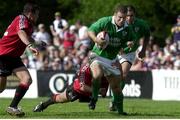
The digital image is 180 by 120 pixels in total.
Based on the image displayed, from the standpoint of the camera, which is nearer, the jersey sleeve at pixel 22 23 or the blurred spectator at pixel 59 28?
the jersey sleeve at pixel 22 23

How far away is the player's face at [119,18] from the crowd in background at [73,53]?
1140 centimetres

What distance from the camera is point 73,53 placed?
86.9 feet

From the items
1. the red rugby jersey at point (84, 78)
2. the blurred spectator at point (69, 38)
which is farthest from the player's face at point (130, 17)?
the blurred spectator at point (69, 38)

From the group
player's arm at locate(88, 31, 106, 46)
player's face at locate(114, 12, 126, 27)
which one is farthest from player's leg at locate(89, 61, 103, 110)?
player's face at locate(114, 12, 126, 27)

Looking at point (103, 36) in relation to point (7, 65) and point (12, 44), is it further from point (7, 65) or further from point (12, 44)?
point (7, 65)

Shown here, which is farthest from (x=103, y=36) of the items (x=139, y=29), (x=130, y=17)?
(x=139, y=29)

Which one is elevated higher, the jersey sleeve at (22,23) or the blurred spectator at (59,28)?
the blurred spectator at (59,28)

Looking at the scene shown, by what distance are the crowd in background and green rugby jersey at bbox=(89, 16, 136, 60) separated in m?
11.1

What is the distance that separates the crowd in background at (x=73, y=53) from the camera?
84.7 feet

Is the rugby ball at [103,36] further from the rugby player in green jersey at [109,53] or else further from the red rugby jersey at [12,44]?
the red rugby jersey at [12,44]

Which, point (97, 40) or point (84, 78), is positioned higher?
point (97, 40)

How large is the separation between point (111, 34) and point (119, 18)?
343 mm

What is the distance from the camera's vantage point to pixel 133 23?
16188 millimetres

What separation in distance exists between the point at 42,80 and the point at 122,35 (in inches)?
404
